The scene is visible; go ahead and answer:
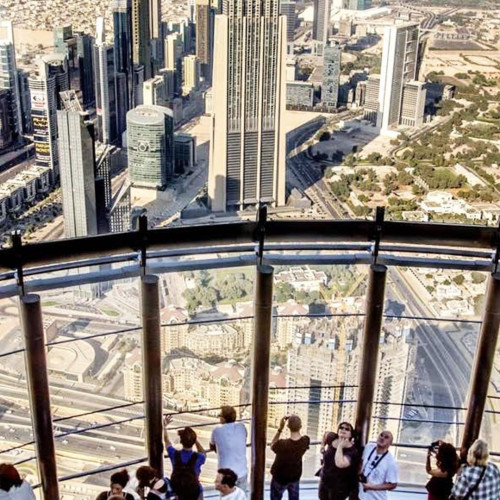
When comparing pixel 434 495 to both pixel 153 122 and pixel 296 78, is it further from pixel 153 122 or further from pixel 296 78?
pixel 296 78

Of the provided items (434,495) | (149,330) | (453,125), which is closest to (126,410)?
(149,330)

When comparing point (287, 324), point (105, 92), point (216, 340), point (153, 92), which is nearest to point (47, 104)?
point (105, 92)

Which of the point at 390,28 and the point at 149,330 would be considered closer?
the point at 149,330

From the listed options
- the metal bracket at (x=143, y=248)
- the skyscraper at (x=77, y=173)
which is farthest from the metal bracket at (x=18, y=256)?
the skyscraper at (x=77, y=173)

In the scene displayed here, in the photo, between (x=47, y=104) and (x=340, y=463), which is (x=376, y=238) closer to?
(x=340, y=463)

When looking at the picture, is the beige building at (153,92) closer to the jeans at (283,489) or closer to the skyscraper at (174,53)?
the skyscraper at (174,53)

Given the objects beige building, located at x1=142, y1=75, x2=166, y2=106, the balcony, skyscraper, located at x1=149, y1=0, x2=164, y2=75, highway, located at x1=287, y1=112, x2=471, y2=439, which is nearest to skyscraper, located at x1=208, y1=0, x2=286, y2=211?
beige building, located at x1=142, y1=75, x2=166, y2=106
